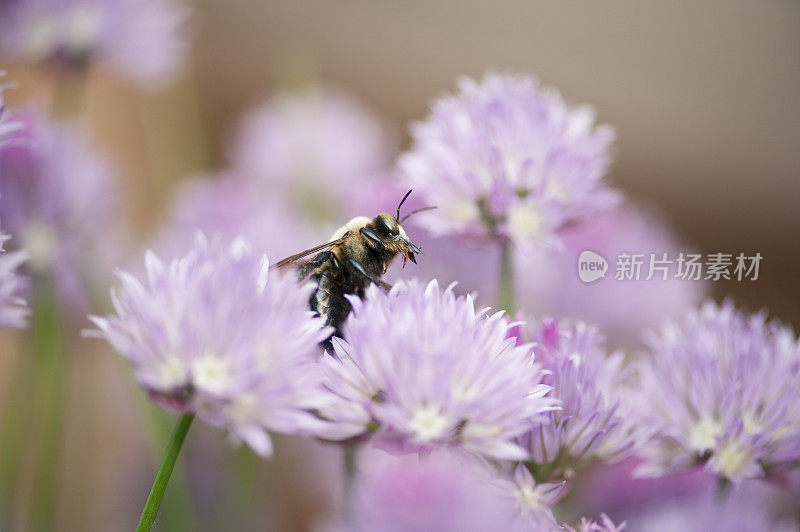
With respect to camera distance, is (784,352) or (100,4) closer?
(784,352)

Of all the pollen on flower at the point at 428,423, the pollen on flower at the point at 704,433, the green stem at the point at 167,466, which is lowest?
the green stem at the point at 167,466

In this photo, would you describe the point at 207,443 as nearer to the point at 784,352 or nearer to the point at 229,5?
the point at 784,352

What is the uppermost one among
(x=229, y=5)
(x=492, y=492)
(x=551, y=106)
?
(x=229, y=5)

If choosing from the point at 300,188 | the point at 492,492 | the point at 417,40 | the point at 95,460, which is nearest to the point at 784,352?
the point at 492,492

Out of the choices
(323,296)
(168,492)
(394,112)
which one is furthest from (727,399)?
(394,112)

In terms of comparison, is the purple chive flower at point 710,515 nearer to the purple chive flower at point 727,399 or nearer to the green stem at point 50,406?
the purple chive flower at point 727,399

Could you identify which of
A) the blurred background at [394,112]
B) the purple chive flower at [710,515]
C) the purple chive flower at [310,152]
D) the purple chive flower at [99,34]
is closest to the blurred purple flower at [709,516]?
the purple chive flower at [710,515]
